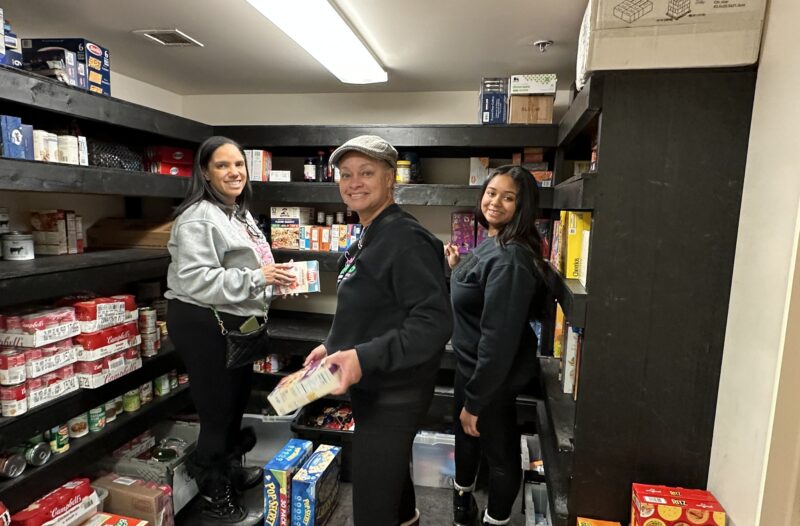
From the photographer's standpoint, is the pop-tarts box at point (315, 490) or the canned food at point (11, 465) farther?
the pop-tarts box at point (315, 490)

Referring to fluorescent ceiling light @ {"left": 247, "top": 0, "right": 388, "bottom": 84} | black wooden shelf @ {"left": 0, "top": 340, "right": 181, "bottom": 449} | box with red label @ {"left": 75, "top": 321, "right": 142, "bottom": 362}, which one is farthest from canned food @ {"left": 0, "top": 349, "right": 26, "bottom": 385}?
fluorescent ceiling light @ {"left": 247, "top": 0, "right": 388, "bottom": 84}

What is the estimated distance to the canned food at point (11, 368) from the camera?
1676mm

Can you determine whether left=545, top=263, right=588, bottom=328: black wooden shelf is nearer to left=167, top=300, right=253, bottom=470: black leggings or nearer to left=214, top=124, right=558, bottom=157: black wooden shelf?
left=214, top=124, right=558, bottom=157: black wooden shelf

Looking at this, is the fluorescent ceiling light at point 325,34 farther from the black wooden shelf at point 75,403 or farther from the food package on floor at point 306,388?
the black wooden shelf at point 75,403

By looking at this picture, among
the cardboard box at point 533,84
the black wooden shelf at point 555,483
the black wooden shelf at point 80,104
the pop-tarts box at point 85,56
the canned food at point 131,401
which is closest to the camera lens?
the black wooden shelf at point 555,483

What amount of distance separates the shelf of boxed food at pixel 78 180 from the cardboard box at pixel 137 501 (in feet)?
4.39

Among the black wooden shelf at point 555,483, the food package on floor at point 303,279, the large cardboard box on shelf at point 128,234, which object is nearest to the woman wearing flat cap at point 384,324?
the black wooden shelf at point 555,483

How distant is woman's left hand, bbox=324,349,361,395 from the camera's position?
3.92ft

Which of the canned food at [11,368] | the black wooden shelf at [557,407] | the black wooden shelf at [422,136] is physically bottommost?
the black wooden shelf at [557,407]

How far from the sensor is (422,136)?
2654 mm

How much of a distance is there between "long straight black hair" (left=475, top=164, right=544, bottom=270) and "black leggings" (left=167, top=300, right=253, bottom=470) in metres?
1.24

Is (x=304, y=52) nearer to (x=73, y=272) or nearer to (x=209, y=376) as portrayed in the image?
(x=73, y=272)

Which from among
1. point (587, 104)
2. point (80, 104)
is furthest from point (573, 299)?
point (80, 104)

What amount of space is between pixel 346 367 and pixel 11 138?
1561mm
